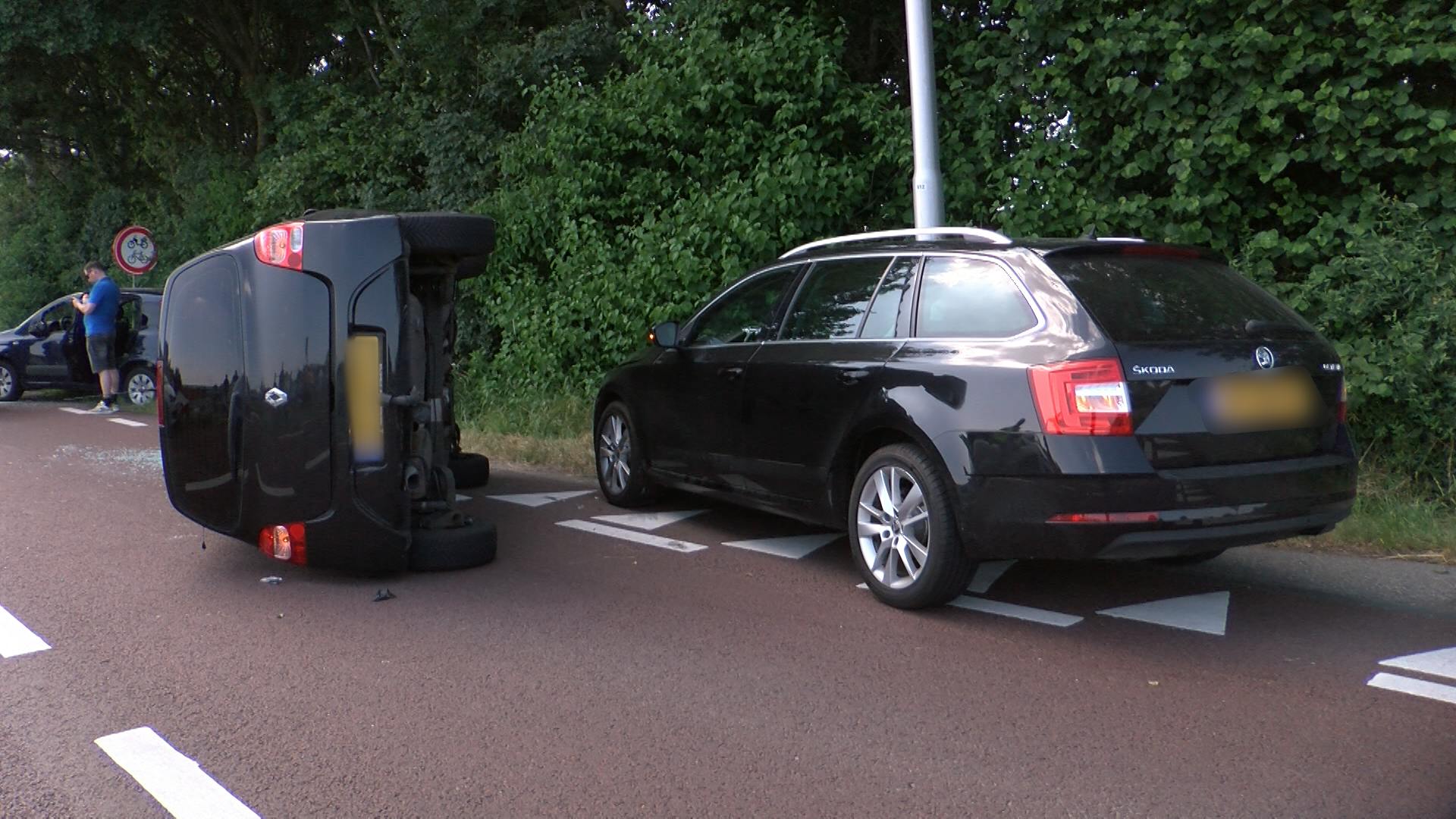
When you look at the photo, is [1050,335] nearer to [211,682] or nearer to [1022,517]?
[1022,517]

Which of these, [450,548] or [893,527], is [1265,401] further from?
[450,548]

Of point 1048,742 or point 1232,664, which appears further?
point 1232,664

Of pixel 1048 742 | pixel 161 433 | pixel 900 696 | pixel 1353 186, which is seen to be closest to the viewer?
pixel 1048 742

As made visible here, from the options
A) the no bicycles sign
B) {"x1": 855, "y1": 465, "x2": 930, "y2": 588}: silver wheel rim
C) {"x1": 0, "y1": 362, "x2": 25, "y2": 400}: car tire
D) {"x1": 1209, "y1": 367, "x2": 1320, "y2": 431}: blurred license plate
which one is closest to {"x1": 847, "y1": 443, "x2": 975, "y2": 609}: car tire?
{"x1": 855, "y1": 465, "x2": 930, "y2": 588}: silver wheel rim

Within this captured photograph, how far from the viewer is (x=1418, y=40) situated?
8.21 meters

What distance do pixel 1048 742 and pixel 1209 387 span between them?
1.73 metres

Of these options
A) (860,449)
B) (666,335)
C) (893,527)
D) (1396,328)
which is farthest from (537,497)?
(1396,328)

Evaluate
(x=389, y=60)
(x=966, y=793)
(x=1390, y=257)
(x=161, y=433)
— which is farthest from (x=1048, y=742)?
(x=389, y=60)

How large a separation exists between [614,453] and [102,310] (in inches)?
403

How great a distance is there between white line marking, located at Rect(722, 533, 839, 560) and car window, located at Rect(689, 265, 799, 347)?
3.74 ft

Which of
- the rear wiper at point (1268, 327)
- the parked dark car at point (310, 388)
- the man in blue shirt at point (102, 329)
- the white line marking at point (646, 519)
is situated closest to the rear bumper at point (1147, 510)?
the rear wiper at point (1268, 327)

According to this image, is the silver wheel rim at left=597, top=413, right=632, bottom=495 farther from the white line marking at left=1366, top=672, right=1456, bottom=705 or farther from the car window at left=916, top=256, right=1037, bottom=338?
the white line marking at left=1366, top=672, right=1456, bottom=705

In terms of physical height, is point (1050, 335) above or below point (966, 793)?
above

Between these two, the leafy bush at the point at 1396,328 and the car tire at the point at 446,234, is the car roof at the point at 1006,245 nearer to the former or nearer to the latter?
the car tire at the point at 446,234
